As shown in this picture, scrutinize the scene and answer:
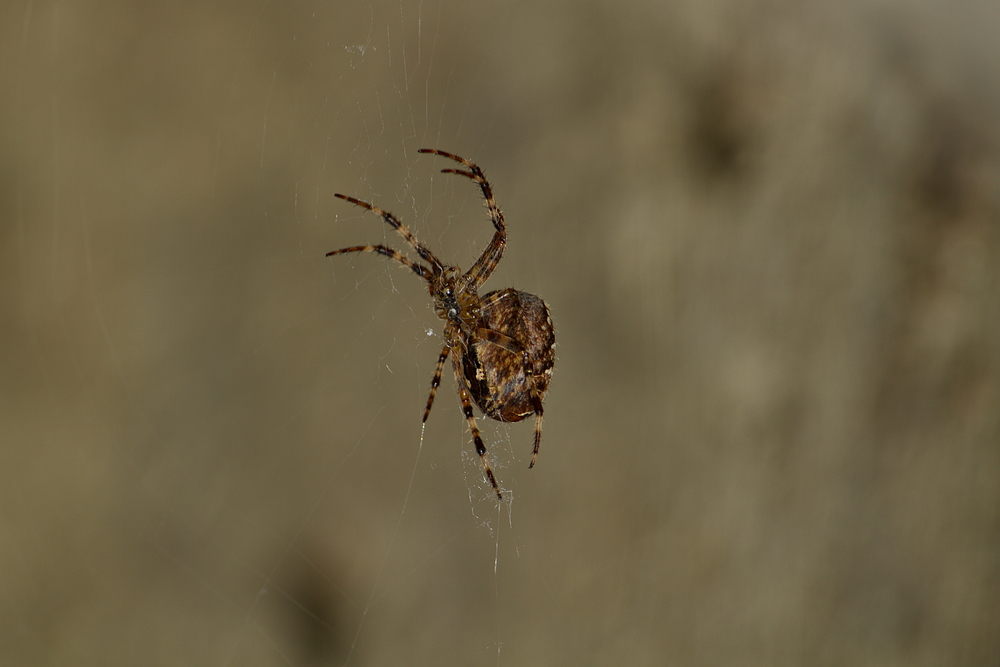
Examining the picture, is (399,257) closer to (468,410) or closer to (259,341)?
(468,410)

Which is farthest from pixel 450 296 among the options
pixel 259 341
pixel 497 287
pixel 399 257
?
pixel 259 341

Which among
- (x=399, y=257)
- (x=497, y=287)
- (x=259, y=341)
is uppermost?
(x=497, y=287)

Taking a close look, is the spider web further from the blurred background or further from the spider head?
the spider head

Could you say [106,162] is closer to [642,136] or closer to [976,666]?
[642,136]

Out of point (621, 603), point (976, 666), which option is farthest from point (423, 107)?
point (976, 666)

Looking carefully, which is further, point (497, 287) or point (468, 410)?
point (497, 287)

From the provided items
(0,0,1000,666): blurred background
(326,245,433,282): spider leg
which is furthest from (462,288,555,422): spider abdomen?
(0,0,1000,666): blurred background
